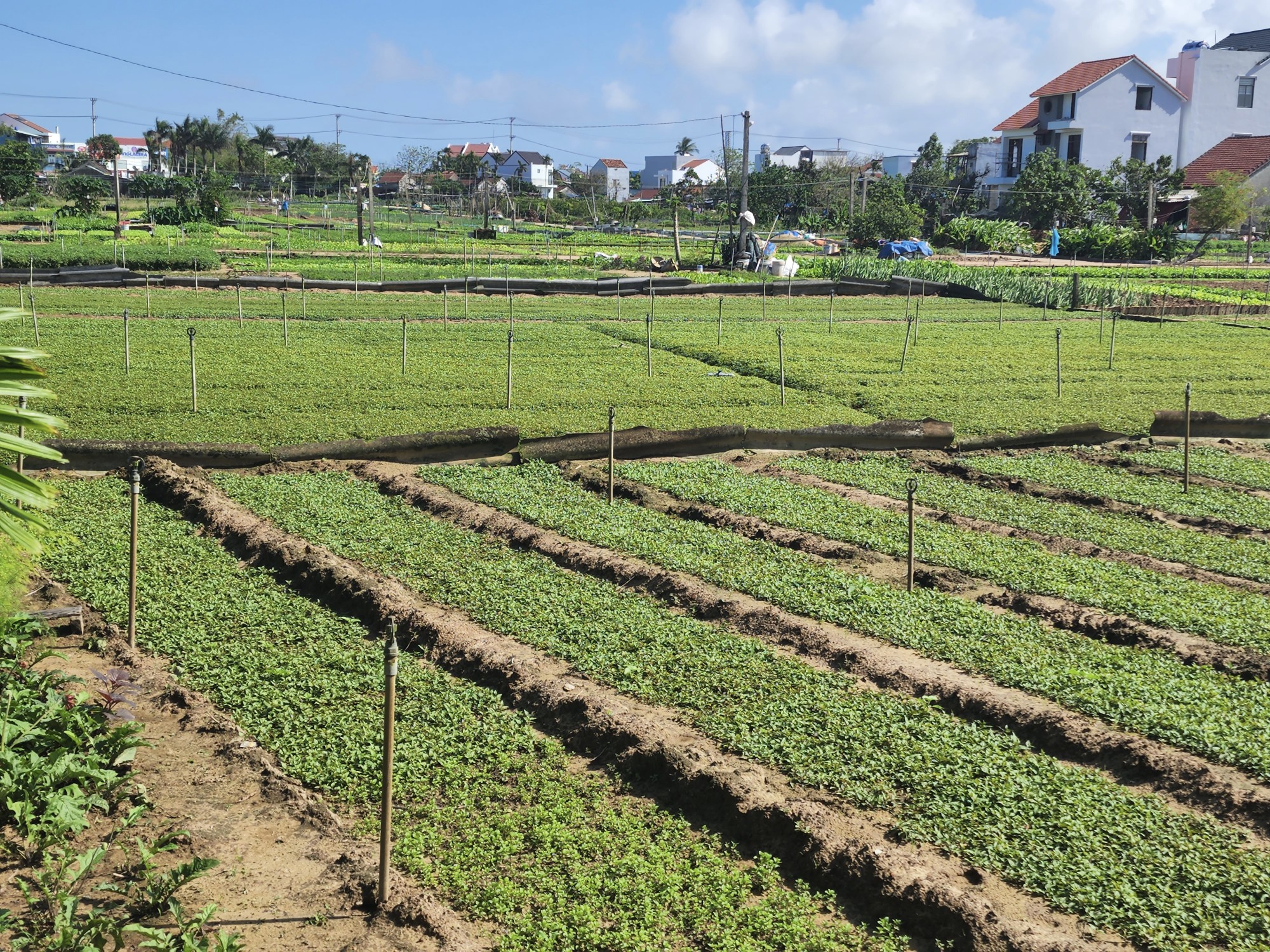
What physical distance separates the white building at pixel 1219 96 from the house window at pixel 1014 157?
1204 centimetres

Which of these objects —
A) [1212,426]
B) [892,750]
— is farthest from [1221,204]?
→ [892,750]

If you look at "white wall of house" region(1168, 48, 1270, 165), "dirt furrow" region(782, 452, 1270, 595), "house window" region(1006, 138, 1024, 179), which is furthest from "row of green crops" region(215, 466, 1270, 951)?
"white wall of house" region(1168, 48, 1270, 165)

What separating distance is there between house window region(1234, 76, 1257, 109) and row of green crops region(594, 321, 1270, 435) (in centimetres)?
6616

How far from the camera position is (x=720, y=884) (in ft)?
22.3

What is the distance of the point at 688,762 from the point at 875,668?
2.54 meters

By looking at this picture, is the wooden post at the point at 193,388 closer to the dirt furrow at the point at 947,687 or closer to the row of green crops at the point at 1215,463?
the dirt furrow at the point at 947,687

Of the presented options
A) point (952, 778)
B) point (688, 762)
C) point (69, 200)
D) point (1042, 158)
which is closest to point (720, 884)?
point (688, 762)

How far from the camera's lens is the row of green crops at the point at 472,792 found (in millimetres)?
6441

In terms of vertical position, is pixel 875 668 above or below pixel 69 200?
below

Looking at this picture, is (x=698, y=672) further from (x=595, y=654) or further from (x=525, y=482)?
(x=525, y=482)

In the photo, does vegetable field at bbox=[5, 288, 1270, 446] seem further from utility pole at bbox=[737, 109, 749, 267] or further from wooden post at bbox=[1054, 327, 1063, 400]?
utility pole at bbox=[737, 109, 749, 267]

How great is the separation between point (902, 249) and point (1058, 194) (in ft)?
56.2

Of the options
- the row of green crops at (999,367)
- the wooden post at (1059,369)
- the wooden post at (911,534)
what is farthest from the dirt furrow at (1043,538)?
the wooden post at (1059,369)

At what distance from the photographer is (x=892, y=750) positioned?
8.39 m
